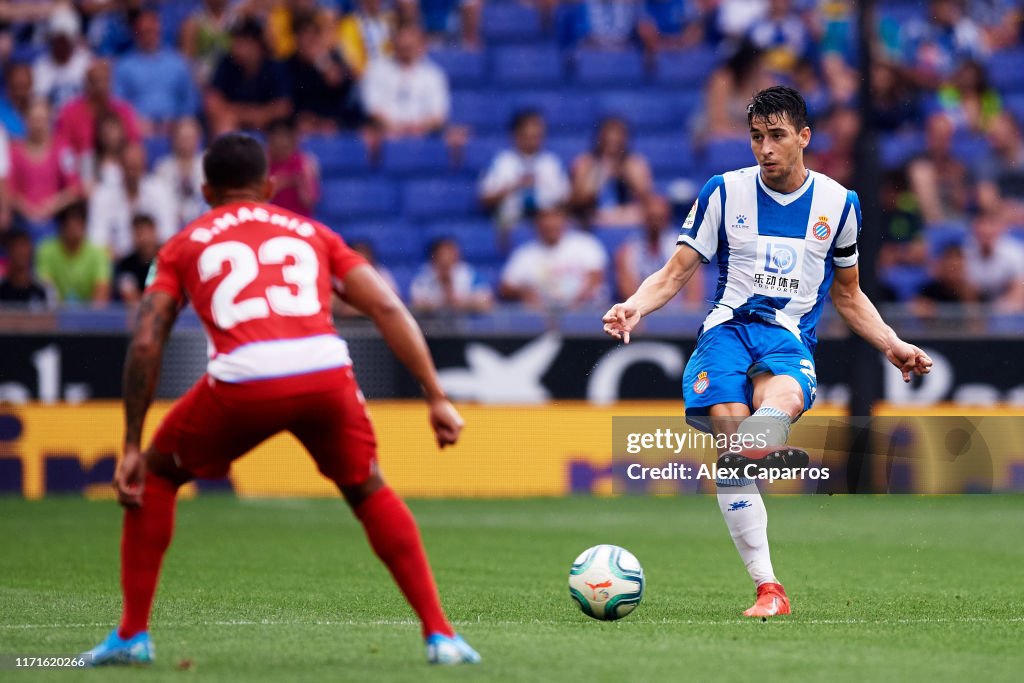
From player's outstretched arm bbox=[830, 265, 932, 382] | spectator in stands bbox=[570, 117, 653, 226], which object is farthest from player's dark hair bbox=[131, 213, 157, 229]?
player's outstretched arm bbox=[830, 265, 932, 382]

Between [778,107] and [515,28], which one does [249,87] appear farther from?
[778,107]

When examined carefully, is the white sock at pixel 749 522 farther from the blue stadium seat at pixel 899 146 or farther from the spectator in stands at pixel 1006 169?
the blue stadium seat at pixel 899 146

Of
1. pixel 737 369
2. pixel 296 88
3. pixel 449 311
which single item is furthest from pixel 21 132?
pixel 737 369

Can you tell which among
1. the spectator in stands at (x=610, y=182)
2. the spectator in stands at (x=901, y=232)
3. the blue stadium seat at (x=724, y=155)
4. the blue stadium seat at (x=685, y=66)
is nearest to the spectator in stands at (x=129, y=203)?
the spectator in stands at (x=610, y=182)

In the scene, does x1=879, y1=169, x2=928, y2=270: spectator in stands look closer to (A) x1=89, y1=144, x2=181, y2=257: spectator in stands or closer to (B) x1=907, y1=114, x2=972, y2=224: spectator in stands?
(B) x1=907, y1=114, x2=972, y2=224: spectator in stands

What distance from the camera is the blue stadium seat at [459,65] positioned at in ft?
63.5

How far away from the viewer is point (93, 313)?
14.3 m

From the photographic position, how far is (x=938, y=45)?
1923 centimetres

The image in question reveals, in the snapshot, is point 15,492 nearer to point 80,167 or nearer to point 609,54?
point 80,167

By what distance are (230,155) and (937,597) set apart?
4410 millimetres

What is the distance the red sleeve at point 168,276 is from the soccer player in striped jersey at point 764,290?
7.75ft

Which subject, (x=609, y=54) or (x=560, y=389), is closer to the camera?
(x=560, y=389)

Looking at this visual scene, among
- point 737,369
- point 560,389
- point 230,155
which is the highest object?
point 230,155

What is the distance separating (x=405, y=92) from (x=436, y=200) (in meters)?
1.33
